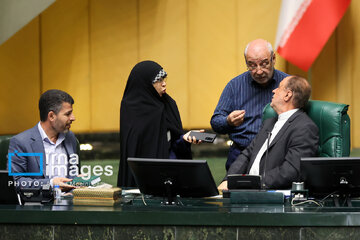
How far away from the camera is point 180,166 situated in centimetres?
257

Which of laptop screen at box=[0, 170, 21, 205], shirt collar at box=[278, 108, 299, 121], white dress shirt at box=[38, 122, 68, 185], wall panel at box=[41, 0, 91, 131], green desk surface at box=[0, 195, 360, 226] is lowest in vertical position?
green desk surface at box=[0, 195, 360, 226]

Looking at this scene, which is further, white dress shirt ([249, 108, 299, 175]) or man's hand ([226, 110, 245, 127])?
man's hand ([226, 110, 245, 127])

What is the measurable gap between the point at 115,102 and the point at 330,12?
6.67ft

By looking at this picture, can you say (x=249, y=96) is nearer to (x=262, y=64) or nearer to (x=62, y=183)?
(x=262, y=64)

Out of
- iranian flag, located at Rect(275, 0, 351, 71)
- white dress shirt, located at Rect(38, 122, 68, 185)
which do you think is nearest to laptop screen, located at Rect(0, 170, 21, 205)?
white dress shirt, located at Rect(38, 122, 68, 185)

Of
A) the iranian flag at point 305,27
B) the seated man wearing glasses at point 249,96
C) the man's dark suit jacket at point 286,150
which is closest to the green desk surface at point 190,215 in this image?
the man's dark suit jacket at point 286,150

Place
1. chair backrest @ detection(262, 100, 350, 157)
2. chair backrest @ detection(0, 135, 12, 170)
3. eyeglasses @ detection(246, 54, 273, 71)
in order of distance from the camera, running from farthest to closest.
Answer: chair backrest @ detection(0, 135, 12, 170) < eyeglasses @ detection(246, 54, 273, 71) < chair backrest @ detection(262, 100, 350, 157)

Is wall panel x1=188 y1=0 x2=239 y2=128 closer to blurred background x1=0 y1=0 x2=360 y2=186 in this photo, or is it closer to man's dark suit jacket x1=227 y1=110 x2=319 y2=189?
blurred background x1=0 y1=0 x2=360 y2=186

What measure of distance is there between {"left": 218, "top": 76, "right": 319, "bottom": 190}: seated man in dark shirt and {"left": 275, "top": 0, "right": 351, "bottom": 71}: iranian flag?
998 mm

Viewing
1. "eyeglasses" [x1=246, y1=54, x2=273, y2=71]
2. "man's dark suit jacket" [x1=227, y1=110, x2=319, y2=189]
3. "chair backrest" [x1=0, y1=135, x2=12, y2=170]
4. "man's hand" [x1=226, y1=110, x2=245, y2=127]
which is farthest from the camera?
"chair backrest" [x1=0, y1=135, x2=12, y2=170]

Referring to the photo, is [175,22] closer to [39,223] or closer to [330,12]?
[330,12]

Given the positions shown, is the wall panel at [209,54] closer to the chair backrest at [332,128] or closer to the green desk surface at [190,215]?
the chair backrest at [332,128]

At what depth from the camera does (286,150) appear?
3305 mm

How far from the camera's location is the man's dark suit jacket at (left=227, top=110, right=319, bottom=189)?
10.3ft
